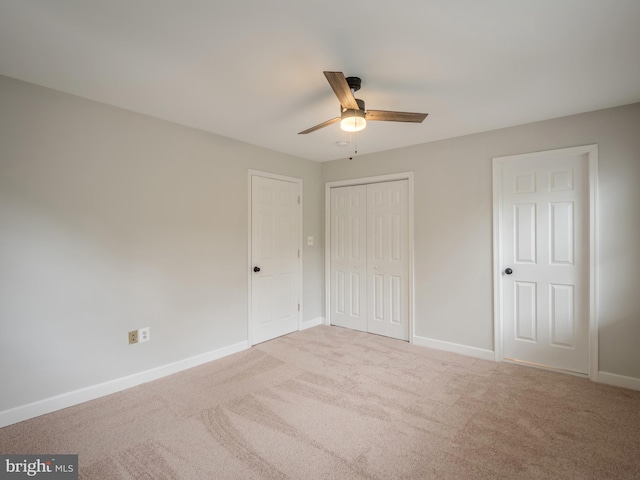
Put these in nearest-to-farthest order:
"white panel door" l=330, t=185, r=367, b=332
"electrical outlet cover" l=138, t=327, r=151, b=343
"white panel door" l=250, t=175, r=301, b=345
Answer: "electrical outlet cover" l=138, t=327, r=151, b=343 → "white panel door" l=250, t=175, r=301, b=345 → "white panel door" l=330, t=185, r=367, b=332

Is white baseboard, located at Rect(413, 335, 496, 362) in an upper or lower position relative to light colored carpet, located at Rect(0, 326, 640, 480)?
upper

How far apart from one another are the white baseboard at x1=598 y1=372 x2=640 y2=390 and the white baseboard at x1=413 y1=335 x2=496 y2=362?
0.83 m

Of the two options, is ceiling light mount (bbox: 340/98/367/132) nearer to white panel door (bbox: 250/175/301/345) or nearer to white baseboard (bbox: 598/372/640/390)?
white panel door (bbox: 250/175/301/345)

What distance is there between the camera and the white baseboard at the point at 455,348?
10.8 ft

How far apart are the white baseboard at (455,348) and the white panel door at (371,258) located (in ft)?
0.71

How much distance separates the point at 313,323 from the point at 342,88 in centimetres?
340

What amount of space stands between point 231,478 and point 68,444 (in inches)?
43.9

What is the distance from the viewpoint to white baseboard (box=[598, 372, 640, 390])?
2626 mm

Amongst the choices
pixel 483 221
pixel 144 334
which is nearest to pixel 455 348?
pixel 483 221

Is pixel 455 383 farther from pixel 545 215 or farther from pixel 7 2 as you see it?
pixel 7 2

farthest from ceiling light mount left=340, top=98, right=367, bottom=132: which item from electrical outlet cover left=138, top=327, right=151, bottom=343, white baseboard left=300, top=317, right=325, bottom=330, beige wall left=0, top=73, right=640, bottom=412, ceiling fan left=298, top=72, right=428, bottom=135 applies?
white baseboard left=300, top=317, right=325, bottom=330

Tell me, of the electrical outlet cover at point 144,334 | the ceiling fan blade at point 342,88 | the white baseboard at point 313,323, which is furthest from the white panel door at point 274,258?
the ceiling fan blade at point 342,88

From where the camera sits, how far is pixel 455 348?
349 centimetres

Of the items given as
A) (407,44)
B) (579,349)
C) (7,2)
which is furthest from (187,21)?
(579,349)
